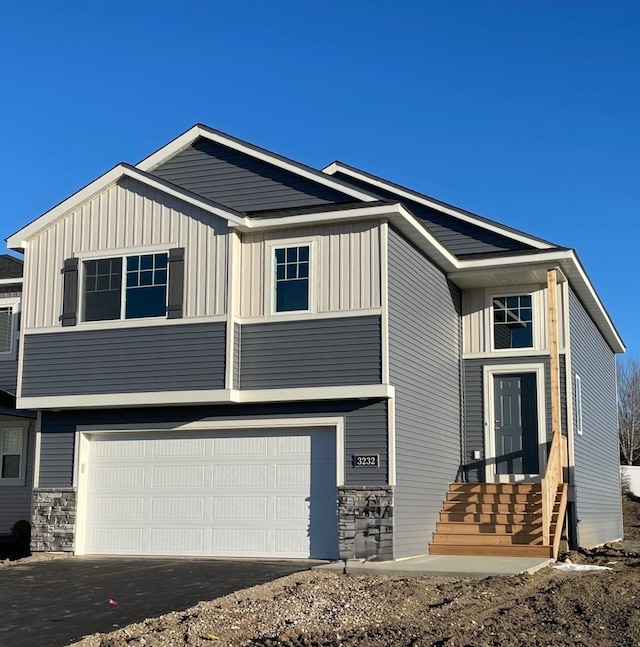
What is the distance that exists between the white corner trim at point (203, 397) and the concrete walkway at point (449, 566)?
2419 mm

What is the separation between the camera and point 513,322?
17.6m

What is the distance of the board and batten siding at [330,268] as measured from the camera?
13.9 m

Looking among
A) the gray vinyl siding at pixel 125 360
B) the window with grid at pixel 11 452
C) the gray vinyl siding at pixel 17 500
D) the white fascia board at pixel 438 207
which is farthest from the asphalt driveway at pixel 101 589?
the white fascia board at pixel 438 207

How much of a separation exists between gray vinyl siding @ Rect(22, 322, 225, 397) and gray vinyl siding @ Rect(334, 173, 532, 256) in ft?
17.2

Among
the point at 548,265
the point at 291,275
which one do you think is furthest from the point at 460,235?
the point at 291,275

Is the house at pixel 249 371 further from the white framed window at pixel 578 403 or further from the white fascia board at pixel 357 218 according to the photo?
the white framed window at pixel 578 403

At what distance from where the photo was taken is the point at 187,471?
48.3ft

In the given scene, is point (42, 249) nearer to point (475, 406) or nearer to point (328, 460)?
point (328, 460)

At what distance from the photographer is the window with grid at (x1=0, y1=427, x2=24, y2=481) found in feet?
63.7

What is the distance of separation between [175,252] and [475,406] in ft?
21.6

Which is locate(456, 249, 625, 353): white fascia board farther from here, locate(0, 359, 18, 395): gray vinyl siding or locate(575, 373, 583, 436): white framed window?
locate(0, 359, 18, 395): gray vinyl siding

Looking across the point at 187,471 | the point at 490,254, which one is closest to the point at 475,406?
the point at 490,254

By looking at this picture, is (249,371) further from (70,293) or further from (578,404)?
(578,404)

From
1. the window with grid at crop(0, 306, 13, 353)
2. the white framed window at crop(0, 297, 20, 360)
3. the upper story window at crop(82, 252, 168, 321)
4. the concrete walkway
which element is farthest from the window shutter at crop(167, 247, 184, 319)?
the window with grid at crop(0, 306, 13, 353)
